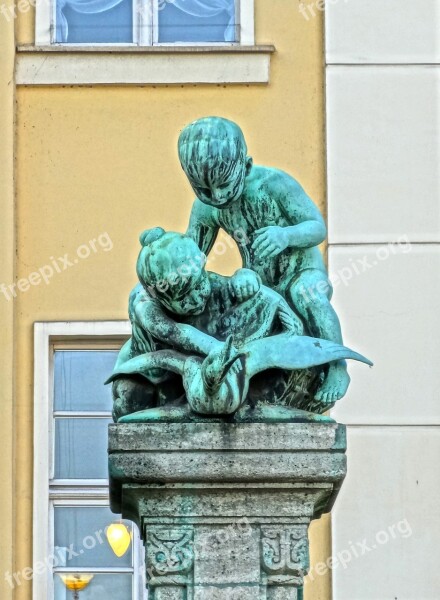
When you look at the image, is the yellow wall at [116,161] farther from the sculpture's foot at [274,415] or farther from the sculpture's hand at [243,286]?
the sculpture's foot at [274,415]

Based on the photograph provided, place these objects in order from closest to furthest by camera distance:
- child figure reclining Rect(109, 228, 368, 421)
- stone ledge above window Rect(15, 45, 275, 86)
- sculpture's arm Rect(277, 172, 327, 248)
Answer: child figure reclining Rect(109, 228, 368, 421) < sculpture's arm Rect(277, 172, 327, 248) < stone ledge above window Rect(15, 45, 275, 86)

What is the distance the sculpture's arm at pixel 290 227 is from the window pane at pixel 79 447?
488 cm

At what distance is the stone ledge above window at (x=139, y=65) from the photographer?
51.4 feet

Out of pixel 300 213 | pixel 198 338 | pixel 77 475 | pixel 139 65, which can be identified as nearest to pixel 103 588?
pixel 77 475

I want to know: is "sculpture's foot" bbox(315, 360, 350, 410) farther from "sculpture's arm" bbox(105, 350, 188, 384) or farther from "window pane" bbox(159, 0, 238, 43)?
"window pane" bbox(159, 0, 238, 43)

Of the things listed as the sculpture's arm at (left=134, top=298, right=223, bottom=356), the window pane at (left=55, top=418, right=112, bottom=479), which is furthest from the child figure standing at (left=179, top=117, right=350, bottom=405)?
the window pane at (left=55, top=418, right=112, bottom=479)

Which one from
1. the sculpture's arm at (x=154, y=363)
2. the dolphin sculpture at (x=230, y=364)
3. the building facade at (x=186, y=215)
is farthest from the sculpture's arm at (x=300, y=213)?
the building facade at (x=186, y=215)

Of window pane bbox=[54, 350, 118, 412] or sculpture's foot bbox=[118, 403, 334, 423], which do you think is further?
window pane bbox=[54, 350, 118, 412]

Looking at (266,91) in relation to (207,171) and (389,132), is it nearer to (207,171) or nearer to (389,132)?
(389,132)

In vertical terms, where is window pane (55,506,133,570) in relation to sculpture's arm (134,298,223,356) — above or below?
below

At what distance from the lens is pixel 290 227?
35.2 feet

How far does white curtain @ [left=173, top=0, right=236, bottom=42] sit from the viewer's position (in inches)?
626

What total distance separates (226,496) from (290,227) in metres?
1.25

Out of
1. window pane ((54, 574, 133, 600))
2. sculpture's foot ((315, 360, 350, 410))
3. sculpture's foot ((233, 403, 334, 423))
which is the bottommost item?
window pane ((54, 574, 133, 600))
